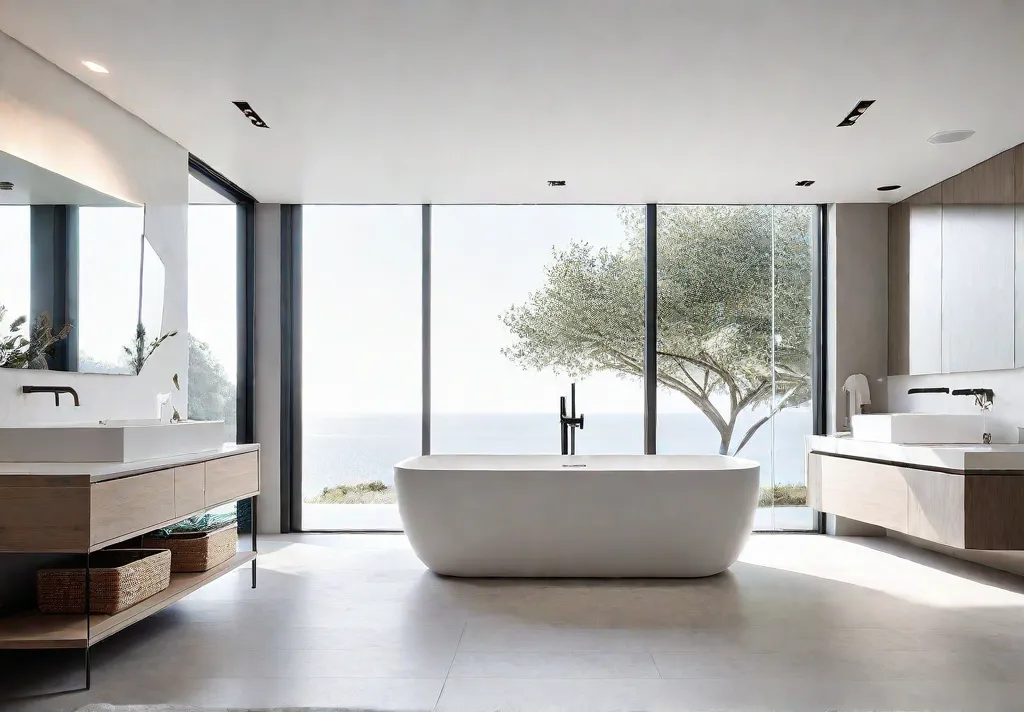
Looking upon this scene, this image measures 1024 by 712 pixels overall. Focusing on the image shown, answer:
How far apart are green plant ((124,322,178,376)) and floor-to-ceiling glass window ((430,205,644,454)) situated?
2158mm

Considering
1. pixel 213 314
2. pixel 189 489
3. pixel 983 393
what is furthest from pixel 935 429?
pixel 213 314

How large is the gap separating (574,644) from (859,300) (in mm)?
3663

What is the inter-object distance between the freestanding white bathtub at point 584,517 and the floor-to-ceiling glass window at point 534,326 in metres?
1.47

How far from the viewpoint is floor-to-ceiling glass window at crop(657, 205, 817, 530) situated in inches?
218

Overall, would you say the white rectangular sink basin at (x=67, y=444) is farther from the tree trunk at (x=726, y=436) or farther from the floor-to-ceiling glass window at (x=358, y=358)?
the tree trunk at (x=726, y=436)

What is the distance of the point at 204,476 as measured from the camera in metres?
3.30

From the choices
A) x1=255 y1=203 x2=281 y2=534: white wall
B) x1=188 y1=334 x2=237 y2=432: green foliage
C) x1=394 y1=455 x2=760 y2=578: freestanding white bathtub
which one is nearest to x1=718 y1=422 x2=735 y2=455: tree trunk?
x1=394 y1=455 x2=760 y2=578: freestanding white bathtub

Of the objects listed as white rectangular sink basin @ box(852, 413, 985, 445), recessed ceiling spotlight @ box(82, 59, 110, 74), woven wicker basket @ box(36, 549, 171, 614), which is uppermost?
recessed ceiling spotlight @ box(82, 59, 110, 74)

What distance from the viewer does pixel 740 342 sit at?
18.3 feet

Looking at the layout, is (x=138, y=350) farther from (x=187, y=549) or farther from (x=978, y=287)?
(x=978, y=287)

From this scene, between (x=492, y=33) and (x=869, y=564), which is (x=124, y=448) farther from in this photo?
(x=869, y=564)

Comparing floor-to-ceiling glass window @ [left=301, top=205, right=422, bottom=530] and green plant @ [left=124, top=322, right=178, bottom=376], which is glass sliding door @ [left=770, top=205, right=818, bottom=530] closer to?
floor-to-ceiling glass window @ [left=301, top=205, right=422, bottom=530]

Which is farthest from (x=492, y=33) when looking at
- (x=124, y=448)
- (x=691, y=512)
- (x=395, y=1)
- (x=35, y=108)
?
(x=691, y=512)

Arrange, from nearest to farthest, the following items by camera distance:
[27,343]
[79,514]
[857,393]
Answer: [79,514], [27,343], [857,393]
